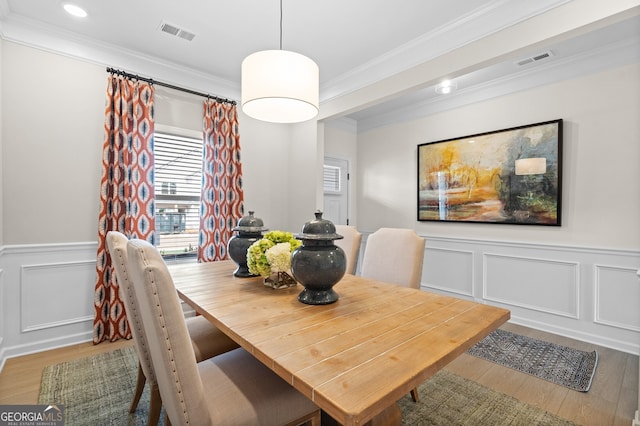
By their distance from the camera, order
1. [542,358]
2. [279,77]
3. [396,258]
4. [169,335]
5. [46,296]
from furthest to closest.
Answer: [46,296]
[542,358]
[396,258]
[279,77]
[169,335]

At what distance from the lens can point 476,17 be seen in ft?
7.63

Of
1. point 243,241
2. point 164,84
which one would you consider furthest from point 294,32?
point 243,241

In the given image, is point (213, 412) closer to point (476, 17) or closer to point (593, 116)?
point (476, 17)

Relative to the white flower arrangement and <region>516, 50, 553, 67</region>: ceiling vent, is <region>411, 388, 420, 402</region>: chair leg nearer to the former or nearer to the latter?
the white flower arrangement

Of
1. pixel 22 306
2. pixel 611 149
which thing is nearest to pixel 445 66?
pixel 611 149

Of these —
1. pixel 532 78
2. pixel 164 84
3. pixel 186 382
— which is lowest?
pixel 186 382

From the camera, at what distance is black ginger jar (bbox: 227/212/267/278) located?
1.96 meters

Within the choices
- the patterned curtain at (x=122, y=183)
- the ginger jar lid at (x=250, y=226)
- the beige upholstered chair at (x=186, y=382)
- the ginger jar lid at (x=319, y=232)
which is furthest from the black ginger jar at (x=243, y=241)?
the patterned curtain at (x=122, y=183)

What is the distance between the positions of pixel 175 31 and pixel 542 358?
13.3 feet

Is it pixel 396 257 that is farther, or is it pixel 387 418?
pixel 396 257

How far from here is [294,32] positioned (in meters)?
2.63

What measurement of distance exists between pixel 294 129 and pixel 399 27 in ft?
6.11

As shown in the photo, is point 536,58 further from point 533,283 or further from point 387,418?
point 387,418

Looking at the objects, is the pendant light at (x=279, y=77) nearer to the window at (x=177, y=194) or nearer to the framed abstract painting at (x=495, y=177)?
the window at (x=177, y=194)
